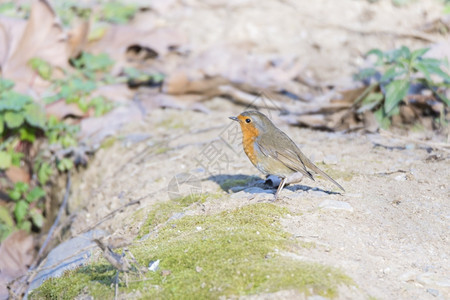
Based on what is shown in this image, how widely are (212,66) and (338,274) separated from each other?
13.0ft

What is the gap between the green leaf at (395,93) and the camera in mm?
4504

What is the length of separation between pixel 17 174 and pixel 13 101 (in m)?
0.77

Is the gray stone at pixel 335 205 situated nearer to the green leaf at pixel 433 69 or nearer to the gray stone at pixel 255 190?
the gray stone at pixel 255 190

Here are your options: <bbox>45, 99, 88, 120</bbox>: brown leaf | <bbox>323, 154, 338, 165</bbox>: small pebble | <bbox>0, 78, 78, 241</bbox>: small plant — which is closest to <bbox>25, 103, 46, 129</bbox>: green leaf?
<bbox>0, 78, 78, 241</bbox>: small plant

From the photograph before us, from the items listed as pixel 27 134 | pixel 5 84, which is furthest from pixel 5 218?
pixel 5 84

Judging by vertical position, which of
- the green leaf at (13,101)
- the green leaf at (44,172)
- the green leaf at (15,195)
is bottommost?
the green leaf at (15,195)

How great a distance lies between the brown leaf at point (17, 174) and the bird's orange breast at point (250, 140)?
2.70 m

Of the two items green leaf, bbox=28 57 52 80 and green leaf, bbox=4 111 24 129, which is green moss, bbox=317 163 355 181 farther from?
green leaf, bbox=28 57 52 80

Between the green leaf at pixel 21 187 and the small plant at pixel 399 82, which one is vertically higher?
the small plant at pixel 399 82

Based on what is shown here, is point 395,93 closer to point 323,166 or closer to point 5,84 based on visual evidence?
point 323,166

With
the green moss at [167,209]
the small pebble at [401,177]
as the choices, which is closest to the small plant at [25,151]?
the green moss at [167,209]

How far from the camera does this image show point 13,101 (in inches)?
202

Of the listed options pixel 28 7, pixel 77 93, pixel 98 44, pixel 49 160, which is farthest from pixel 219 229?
pixel 28 7

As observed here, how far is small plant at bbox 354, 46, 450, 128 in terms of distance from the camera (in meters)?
4.51
